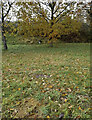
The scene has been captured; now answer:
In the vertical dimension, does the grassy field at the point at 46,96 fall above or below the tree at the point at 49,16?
below

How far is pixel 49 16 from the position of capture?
1438 cm

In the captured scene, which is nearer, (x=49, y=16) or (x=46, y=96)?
(x=46, y=96)

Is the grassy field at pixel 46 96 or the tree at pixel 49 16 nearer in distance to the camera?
the grassy field at pixel 46 96

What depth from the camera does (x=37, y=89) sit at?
383 cm

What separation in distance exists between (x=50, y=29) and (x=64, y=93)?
10.7 metres

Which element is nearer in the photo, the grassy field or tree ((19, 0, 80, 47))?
the grassy field

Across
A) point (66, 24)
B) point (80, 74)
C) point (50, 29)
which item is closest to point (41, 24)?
point (50, 29)

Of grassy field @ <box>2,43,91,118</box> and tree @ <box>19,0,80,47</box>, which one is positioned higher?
tree @ <box>19,0,80,47</box>

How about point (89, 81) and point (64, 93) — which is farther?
→ point (89, 81)

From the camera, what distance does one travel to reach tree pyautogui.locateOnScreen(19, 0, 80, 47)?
524 inches

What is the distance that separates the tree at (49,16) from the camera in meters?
→ 13.3

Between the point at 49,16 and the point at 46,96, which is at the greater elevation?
the point at 49,16

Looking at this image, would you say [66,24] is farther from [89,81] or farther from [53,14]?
[89,81]

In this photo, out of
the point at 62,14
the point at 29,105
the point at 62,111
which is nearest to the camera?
the point at 62,111
